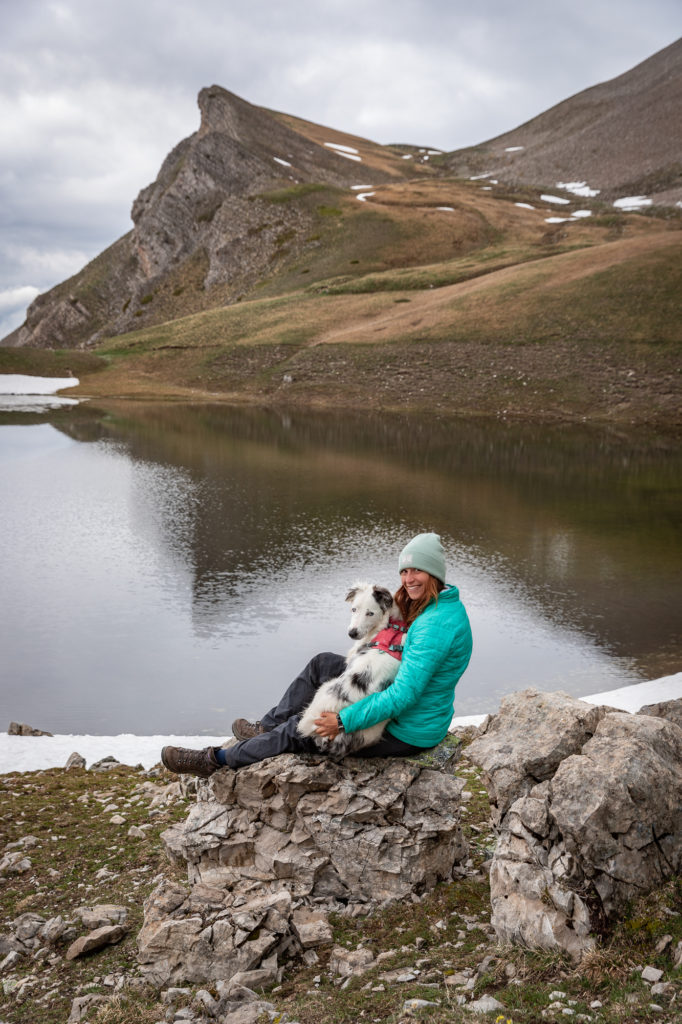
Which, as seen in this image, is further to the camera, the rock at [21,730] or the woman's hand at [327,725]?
the rock at [21,730]

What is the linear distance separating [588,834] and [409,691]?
169 centimetres

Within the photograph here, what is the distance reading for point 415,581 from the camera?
649cm

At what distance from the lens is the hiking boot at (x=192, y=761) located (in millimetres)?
6809

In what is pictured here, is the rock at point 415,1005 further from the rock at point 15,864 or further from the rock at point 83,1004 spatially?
the rock at point 15,864

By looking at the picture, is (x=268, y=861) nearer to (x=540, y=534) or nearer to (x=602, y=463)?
(x=540, y=534)

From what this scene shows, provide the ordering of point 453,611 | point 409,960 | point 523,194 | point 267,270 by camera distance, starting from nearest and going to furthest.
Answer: point 409,960 → point 453,611 → point 267,270 → point 523,194

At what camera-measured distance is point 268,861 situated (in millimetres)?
6516

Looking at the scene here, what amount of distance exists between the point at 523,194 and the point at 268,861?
15184 cm

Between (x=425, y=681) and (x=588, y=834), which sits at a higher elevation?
(x=425, y=681)

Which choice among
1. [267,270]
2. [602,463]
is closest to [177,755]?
[602,463]

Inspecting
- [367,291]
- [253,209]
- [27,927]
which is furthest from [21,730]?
[253,209]

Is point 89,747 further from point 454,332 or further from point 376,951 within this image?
point 454,332

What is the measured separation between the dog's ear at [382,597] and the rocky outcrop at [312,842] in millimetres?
1371

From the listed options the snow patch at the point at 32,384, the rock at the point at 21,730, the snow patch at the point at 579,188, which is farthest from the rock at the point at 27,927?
the snow patch at the point at 579,188
